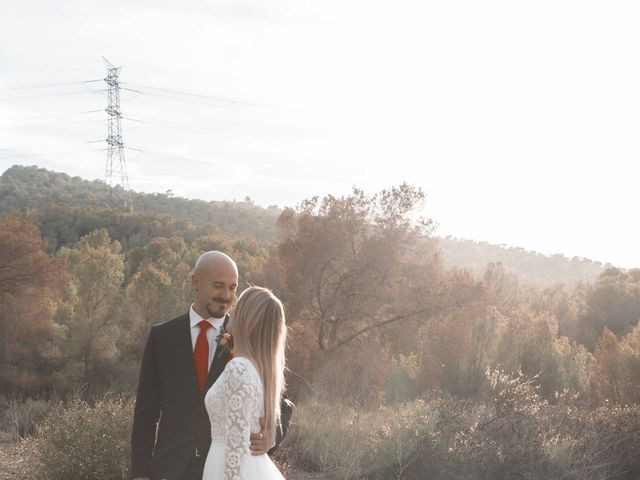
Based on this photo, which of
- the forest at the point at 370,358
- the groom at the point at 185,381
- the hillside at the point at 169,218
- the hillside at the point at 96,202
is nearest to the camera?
the groom at the point at 185,381

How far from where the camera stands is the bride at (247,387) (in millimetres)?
2795

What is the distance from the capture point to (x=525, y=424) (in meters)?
11.4

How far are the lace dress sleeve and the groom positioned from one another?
376 millimetres

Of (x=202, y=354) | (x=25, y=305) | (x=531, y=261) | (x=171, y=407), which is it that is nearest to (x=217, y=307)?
(x=202, y=354)

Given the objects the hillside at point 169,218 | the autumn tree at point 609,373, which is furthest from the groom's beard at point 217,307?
the hillside at point 169,218

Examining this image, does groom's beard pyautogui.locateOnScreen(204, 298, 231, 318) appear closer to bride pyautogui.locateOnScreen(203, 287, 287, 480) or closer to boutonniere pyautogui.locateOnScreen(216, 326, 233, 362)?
boutonniere pyautogui.locateOnScreen(216, 326, 233, 362)

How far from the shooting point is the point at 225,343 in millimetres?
3117

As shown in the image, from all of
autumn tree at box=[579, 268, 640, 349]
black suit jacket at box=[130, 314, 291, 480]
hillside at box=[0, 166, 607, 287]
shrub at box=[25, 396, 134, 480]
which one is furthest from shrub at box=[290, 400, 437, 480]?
autumn tree at box=[579, 268, 640, 349]

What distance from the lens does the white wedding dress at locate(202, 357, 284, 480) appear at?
2789mm

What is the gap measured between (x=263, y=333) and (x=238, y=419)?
0.34 m

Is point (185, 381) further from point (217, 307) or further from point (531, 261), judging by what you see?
point (531, 261)

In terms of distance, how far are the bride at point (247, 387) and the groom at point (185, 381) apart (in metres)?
0.30

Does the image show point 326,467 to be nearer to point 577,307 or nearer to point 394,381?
point 394,381

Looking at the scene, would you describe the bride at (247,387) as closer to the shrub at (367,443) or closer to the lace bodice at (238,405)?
the lace bodice at (238,405)
